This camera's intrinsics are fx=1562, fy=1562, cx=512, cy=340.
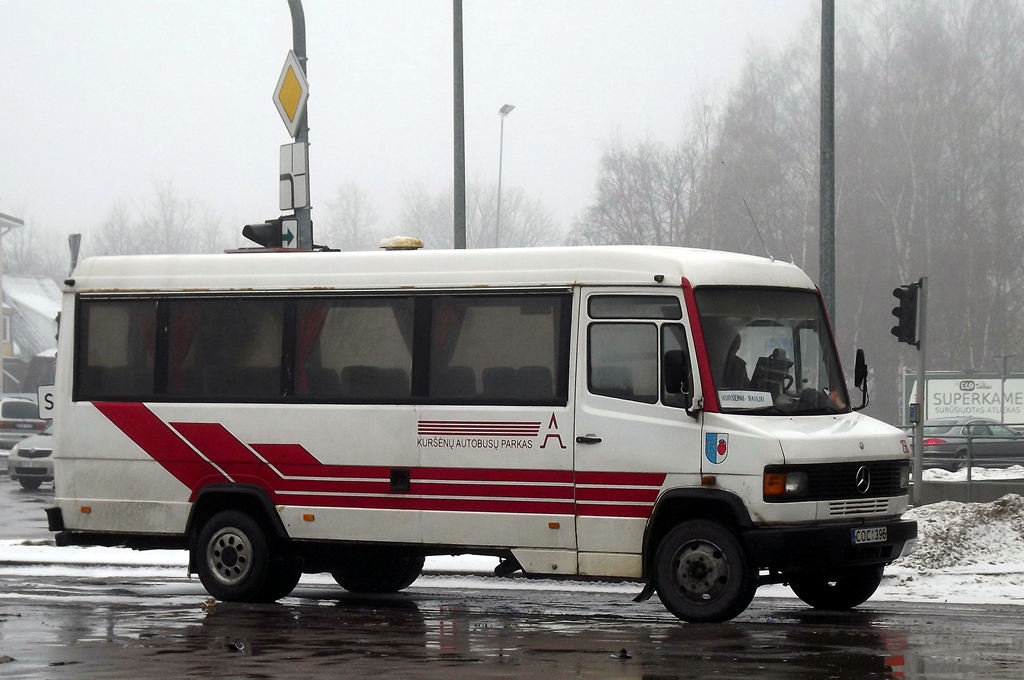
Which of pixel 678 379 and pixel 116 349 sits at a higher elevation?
pixel 116 349

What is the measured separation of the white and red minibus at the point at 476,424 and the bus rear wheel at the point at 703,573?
2 cm

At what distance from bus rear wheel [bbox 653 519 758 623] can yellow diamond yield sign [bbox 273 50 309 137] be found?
751 cm

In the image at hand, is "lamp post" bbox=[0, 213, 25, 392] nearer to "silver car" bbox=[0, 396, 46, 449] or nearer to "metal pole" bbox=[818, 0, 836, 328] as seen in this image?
"silver car" bbox=[0, 396, 46, 449]

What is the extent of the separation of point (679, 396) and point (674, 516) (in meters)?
0.88

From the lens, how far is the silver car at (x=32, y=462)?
30.7 m

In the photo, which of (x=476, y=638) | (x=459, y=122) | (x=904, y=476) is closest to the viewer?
(x=476, y=638)

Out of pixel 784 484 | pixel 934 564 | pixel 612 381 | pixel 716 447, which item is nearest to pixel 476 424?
pixel 612 381

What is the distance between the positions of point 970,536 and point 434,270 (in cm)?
651

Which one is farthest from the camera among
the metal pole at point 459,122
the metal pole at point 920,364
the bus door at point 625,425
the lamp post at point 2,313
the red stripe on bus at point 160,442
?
the lamp post at point 2,313

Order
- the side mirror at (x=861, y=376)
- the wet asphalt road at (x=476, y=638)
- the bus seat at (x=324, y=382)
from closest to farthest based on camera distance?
the wet asphalt road at (x=476, y=638) → the side mirror at (x=861, y=376) → the bus seat at (x=324, y=382)

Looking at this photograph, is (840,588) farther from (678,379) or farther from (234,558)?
(234,558)

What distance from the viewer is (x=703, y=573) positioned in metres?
11.1

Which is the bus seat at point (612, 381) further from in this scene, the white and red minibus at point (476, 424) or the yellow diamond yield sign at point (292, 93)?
the yellow diamond yield sign at point (292, 93)

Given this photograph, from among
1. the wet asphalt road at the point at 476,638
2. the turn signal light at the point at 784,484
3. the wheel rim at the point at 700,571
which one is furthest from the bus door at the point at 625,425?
the wet asphalt road at the point at 476,638
